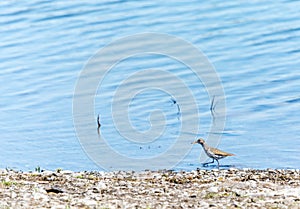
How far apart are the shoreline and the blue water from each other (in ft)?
5.44

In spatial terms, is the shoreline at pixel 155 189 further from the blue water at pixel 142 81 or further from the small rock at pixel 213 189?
the blue water at pixel 142 81

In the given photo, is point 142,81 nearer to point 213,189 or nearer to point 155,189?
point 155,189

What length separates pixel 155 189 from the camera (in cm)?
915

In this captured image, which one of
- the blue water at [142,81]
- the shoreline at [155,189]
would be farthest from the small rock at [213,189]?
the blue water at [142,81]

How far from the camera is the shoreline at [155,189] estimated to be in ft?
27.0

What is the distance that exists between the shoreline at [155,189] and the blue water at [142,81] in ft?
5.44

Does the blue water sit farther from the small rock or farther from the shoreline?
the small rock

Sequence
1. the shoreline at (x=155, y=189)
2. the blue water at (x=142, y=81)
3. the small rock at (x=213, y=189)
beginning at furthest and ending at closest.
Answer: the blue water at (x=142, y=81) → the small rock at (x=213, y=189) → the shoreline at (x=155, y=189)

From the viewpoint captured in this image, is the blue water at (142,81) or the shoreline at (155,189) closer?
the shoreline at (155,189)

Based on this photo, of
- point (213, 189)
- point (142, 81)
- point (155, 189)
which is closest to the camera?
point (213, 189)

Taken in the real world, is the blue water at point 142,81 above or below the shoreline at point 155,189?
above

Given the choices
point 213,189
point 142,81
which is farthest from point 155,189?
point 142,81

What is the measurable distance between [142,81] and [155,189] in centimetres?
704

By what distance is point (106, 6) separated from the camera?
72.6 feet
